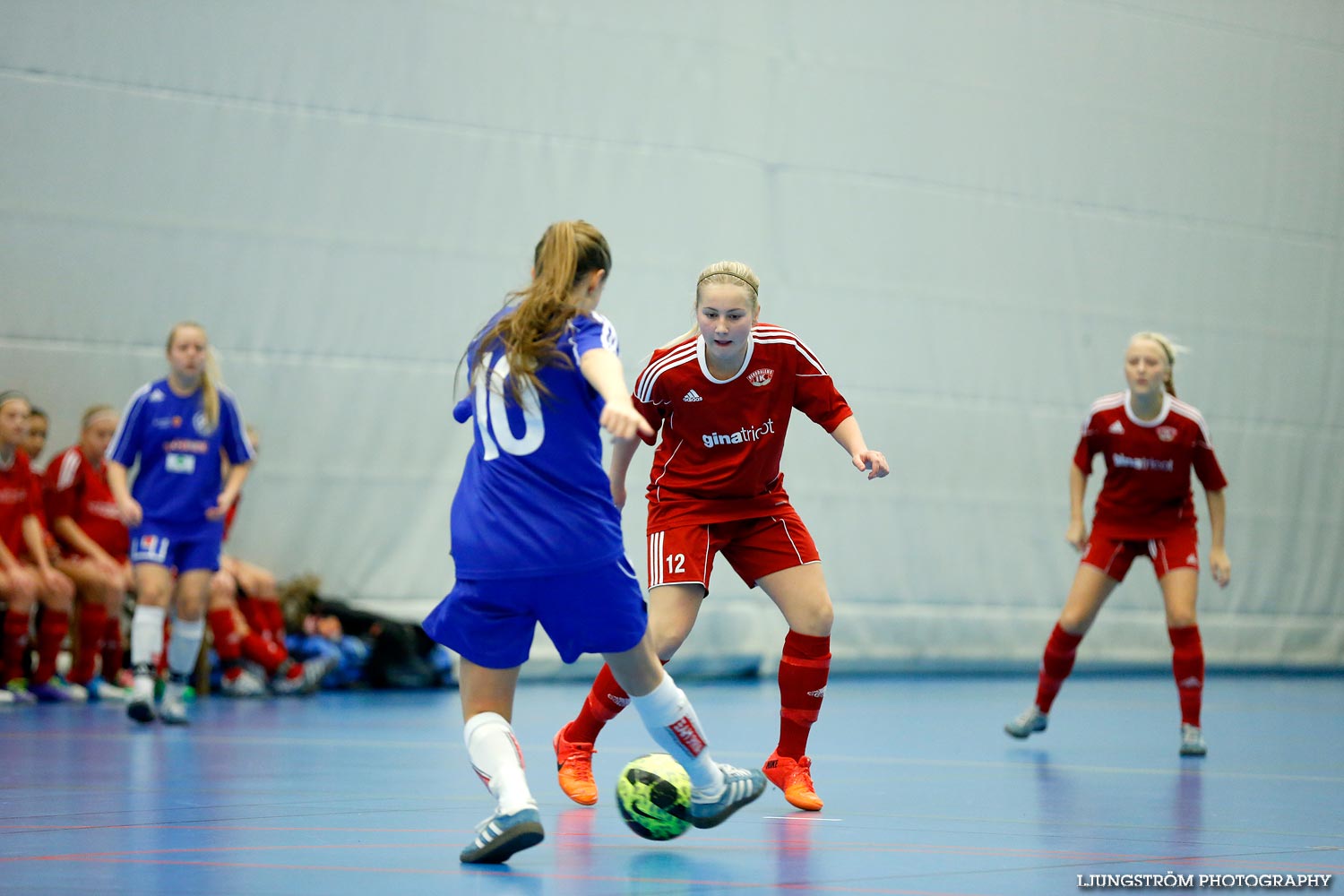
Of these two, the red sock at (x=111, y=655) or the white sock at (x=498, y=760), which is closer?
the white sock at (x=498, y=760)

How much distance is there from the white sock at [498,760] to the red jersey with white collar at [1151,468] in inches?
171

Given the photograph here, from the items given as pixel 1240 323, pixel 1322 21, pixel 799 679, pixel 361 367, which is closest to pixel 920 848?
pixel 799 679

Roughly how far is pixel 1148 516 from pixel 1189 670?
741 millimetres

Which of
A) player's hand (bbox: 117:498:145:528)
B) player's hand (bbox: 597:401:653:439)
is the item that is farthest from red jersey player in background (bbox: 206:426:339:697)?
player's hand (bbox: 597:401:653:439)

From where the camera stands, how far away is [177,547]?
7898mm

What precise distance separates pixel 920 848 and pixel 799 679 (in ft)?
3.60

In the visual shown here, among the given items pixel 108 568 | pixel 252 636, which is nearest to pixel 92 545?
pixel 108 568

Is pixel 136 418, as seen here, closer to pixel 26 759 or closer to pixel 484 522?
pixel 26 759

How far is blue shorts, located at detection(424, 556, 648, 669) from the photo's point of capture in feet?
12.2

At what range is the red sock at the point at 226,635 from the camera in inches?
372

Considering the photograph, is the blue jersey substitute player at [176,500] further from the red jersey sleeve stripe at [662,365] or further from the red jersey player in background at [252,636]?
the red jersey sleeve stripe at [662,365]

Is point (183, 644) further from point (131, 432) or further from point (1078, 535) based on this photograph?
point (1078, 535)

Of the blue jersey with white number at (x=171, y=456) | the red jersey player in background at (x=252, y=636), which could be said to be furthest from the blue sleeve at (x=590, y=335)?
the red jersey player in background at (x=252, y=636)

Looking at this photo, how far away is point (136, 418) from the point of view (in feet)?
25.8
